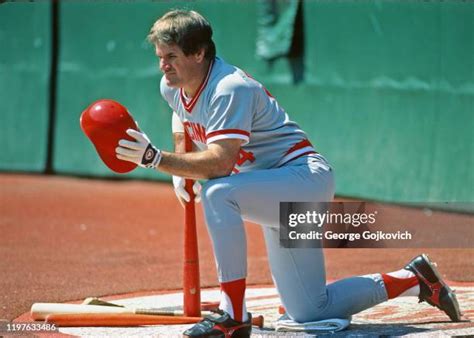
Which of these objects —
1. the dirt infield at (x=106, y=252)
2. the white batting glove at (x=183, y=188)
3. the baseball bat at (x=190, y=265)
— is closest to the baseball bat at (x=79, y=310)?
the baseball bat at (x=190, y=265)

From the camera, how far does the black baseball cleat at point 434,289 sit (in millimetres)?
4703

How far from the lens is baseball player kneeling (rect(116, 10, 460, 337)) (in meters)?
4.29

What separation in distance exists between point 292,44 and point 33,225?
319 cm

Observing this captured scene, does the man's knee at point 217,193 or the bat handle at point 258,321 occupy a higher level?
the man's knee at point 217,193

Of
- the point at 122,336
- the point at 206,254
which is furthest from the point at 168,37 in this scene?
the point at 206,254

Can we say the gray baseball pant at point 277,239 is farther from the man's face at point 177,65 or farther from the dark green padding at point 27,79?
the dark green padding at point 27,79

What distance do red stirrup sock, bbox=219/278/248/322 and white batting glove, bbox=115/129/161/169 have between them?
1.99 ft

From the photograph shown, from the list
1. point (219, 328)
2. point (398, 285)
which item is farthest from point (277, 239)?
point (398, 285)

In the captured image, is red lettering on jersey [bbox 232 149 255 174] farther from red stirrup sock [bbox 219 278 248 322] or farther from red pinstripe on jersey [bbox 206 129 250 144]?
red stirrup sock [bbox 219 278 248 322]

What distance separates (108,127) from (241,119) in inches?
22.6

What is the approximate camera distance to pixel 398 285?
4.73 metres

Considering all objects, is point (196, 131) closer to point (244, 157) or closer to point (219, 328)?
point (244, 157)

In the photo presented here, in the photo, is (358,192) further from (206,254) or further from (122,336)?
(122,336)

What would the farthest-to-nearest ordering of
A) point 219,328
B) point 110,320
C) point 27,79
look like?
point 27,79 < point 110,320 < point 219,328
